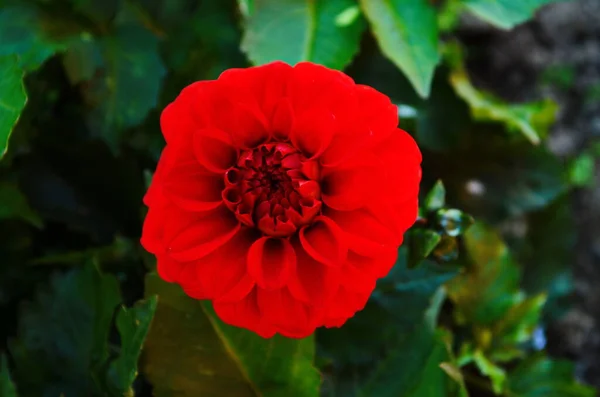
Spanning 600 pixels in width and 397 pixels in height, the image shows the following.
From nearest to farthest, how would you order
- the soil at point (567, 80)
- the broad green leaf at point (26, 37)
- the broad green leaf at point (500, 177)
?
the broad green leaf at point (26, 37)
the broad green leaf at point (500, 177)
the soil at point (567, 80)

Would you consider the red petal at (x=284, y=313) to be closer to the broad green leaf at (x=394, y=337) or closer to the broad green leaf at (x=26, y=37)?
the broad green leaf at (x=394, y=337)

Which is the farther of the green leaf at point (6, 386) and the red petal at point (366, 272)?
the green leaf at point (6, 386)

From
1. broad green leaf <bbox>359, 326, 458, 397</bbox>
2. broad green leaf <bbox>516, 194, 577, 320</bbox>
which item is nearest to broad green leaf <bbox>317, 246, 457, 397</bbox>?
broad green leaf <bbox>359, 326, 458, 397</bbox>

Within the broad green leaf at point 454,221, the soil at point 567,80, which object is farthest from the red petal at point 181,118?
the soil at point 567,80

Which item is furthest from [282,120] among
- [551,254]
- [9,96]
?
[551,254]

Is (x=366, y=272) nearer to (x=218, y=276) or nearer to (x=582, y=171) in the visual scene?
(x=218, y=276)
